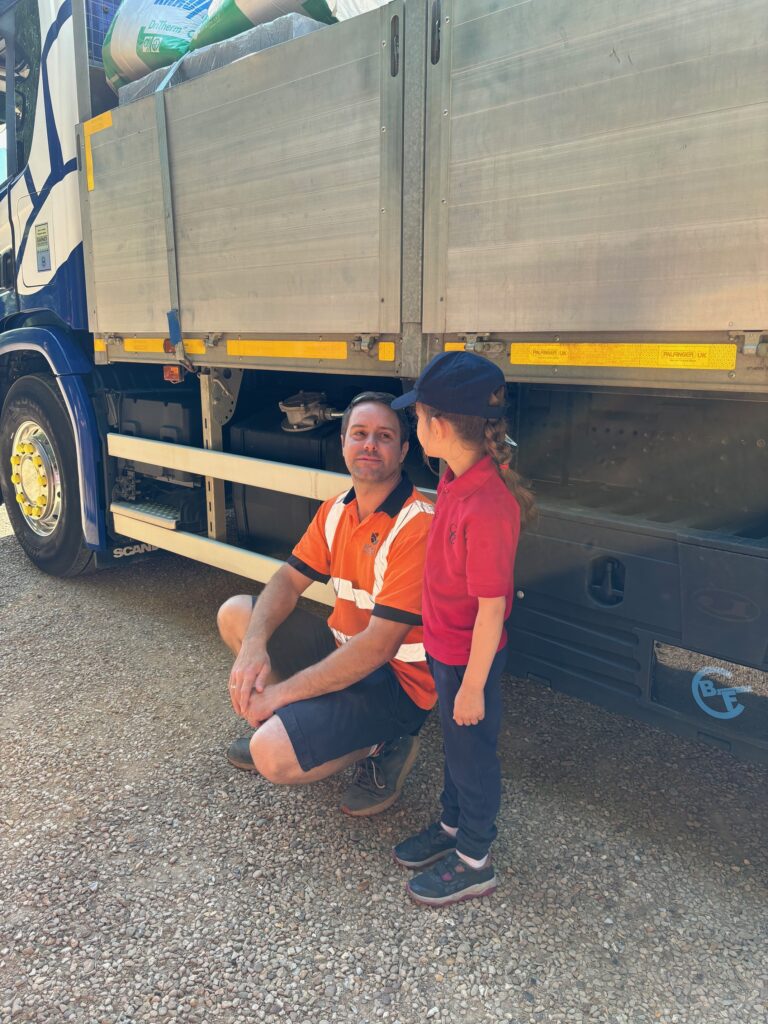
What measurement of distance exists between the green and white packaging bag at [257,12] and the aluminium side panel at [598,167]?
0.77 metres

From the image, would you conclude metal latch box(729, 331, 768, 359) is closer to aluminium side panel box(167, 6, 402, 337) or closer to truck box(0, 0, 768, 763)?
truck box(0, 0, 768, 763)

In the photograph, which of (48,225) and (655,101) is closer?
(655,101)

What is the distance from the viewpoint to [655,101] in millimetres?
1963

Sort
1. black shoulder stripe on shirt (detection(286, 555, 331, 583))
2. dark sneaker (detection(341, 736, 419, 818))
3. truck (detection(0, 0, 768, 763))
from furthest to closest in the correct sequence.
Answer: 1. black shoulder stripe on shirt (detection(286, 555, 331, 583))
2. dark sneaker (detection(341, 736, 419, 818))
3. truck (detection(0, 0, 768, 763))

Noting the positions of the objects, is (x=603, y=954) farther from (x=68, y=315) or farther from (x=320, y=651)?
(x=68, y=315)

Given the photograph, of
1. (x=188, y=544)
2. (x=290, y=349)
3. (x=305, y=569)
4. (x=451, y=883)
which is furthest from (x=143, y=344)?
(x=451, y=883)

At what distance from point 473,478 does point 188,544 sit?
7.24 ft

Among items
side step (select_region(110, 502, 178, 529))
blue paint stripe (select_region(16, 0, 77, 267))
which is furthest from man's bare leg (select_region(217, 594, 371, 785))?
blue paint stripe (select_region(16, 0, 77, 267))

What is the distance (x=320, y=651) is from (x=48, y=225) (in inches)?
112

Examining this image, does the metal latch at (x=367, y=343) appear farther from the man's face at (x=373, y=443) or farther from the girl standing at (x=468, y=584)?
the girl standing at (x=468, y=584)

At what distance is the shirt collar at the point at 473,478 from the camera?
6.81 ft

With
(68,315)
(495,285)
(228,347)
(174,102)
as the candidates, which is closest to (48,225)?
(68,315)

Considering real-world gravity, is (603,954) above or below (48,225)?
below

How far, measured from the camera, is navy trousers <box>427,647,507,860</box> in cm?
213
